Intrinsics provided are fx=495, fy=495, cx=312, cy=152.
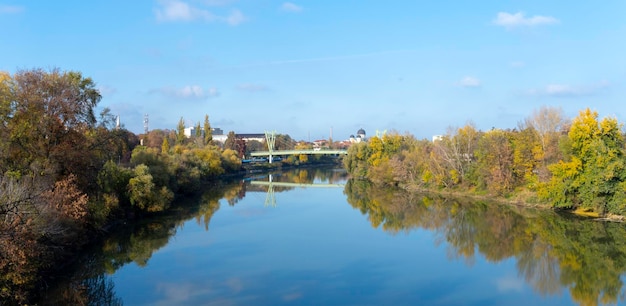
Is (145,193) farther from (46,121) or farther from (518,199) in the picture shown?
(518,199)

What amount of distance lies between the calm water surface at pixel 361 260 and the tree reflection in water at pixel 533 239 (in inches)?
2.1

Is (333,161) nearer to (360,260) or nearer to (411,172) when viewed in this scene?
(411,172)

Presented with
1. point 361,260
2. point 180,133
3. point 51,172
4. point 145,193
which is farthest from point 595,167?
point 180,133

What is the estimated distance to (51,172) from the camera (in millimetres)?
15219

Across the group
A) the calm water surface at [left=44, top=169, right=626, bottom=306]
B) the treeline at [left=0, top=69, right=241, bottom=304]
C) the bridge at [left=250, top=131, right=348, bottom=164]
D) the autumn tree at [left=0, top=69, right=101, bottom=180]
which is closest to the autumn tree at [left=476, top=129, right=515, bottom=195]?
the calm water surface at [left=44, top=169, right=626, bottom=306]

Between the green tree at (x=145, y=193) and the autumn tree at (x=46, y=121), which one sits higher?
the autumn tree at (x=46, y=121)

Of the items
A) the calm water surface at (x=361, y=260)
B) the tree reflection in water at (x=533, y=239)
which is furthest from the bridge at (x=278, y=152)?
the calm water surface at (x=361, y=260)

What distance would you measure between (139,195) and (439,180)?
68.0 feet

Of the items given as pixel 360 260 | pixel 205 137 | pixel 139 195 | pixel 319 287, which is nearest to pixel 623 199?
pixel 360 260

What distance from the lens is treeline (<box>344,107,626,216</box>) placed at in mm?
21750

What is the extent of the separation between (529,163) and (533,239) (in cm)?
1034

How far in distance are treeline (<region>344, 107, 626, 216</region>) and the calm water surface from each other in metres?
1.52

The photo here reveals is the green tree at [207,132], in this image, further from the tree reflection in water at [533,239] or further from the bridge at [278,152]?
the tree reflection in water at [533,239]

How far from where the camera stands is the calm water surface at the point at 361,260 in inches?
492
